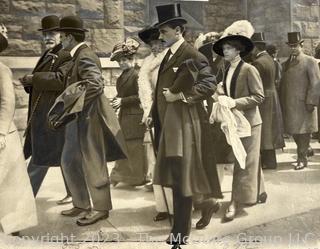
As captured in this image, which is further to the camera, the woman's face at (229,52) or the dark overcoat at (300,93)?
the dark overcoat at (300,93)

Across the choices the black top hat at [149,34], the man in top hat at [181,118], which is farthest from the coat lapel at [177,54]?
the black top hat at [149,34]

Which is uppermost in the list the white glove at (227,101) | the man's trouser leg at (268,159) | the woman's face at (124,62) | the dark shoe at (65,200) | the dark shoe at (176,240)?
the woman's face at (124,62)

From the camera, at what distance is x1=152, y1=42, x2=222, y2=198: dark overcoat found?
2.79m

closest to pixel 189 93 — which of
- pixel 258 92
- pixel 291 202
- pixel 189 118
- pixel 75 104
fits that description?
pixel 189 118

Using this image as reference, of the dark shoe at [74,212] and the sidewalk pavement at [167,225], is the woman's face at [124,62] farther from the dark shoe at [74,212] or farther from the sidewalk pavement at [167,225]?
the dark shoe at [74,212]

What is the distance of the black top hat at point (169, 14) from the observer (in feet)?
9.33

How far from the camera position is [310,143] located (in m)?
3.26

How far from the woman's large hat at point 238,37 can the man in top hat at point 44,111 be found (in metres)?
0.94

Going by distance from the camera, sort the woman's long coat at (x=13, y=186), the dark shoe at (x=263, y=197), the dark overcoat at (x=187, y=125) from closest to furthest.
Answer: the dark overcoat at (x=187, y=125) < the woman's long coat at (x=13, y=186) < the dark shoe at (x=263, y=197)

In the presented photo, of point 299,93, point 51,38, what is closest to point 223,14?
point 299,93

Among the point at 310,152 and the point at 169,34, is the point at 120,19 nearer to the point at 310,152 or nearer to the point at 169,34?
the point at 169,34

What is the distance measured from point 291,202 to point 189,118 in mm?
904

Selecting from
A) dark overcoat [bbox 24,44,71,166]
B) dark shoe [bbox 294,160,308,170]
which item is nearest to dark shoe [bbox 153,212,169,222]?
dark overcoat [bbox 24,44,71,166]

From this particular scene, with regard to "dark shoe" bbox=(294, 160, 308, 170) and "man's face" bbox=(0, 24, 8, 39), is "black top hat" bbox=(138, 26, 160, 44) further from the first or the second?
"dark shoe" bbox=(294, 160, 308, 170)
